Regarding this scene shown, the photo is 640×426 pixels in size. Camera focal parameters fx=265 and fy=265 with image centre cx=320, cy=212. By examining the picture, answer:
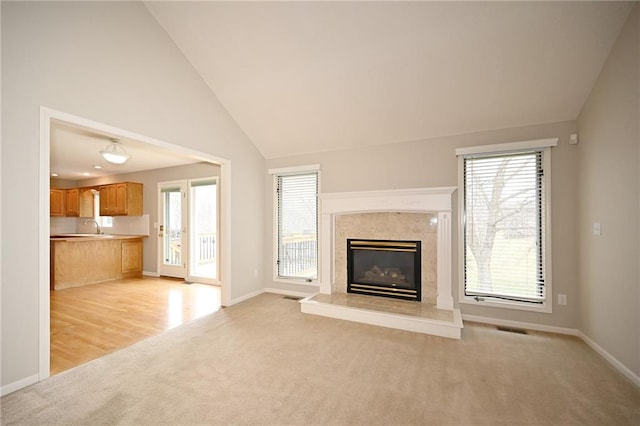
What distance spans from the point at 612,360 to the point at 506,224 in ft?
5.05

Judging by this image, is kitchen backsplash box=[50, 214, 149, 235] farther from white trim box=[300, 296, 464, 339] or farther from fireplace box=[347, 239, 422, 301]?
fireplace box=[347, 239, 422, 301]

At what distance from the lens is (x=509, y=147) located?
128 inches

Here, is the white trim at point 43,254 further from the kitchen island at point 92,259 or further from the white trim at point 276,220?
the kitchen island at point 92,259

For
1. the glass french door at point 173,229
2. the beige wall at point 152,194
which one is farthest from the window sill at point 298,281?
the beige wall at point 152,194

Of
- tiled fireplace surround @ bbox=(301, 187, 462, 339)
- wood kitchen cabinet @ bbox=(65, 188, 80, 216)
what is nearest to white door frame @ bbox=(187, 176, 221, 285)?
tiled fireplace surround @ bbox=(301, 187, 462, 339)

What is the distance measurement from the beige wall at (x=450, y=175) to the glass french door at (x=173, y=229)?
7.56ft

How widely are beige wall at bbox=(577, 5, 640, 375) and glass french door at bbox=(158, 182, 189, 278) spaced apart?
660 cm

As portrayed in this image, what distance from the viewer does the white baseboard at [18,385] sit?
1957 millimetres

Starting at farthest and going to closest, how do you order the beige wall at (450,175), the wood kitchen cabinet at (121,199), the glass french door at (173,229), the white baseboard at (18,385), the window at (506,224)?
the wood kitchen cabinet at (121,199), the glass french door at (173,229), the window at (506,224), the beige wall at (450,175), the white baseboard at (18,385)

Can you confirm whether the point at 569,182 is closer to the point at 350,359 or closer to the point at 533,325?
the point at 533,325

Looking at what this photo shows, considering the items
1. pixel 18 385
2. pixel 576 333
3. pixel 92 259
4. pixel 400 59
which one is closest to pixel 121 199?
pixel 92 259

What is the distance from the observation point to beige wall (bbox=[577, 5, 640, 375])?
2201mm

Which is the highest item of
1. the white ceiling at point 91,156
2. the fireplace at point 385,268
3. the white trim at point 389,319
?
the white ceiling at point 91,156

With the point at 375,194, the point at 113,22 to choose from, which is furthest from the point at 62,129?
the point at 375,194
